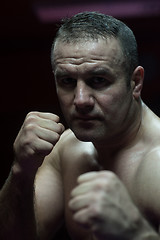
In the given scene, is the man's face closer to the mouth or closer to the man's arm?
the mouth

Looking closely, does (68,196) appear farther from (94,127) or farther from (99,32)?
(99,32)

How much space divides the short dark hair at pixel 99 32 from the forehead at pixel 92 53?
0.05ft

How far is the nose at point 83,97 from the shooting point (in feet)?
4.67

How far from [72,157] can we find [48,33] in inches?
48.2

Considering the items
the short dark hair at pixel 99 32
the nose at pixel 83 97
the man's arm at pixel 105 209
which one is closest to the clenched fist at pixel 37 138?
the nose at pixel 83 97

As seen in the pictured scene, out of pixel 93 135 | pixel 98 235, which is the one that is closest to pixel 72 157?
pixel 93 135

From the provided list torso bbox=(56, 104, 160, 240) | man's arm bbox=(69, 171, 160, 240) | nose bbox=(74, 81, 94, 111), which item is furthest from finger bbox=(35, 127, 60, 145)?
man's arm bbox=(69, 171, 160, 240)

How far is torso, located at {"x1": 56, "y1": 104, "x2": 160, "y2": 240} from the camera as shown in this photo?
4.87ft

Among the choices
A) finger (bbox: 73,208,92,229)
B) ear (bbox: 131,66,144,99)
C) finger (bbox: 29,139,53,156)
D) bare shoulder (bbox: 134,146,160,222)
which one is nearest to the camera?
finger (bbox: 73,208,92,229)

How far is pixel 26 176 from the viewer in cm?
160

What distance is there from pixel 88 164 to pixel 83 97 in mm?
317

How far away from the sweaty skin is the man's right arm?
0.06 metres

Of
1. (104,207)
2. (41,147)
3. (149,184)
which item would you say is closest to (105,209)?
(104,207)

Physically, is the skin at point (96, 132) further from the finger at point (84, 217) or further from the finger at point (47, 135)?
the finger at point (84, 217)
